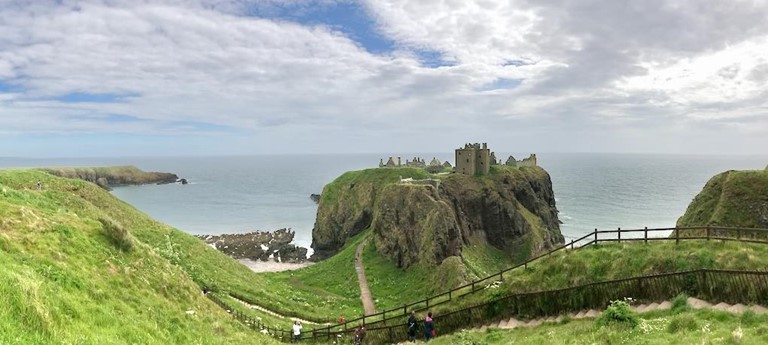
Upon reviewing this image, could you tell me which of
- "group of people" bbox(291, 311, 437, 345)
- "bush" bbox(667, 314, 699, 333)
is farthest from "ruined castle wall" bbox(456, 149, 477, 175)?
"bush" bbox(667, 314, 699, 333)

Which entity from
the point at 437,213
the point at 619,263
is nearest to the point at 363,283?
the point at 437,213

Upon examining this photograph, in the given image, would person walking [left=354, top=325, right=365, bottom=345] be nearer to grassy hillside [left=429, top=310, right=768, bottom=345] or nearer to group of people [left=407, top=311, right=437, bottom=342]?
group of people [left=407, top=311, right=437, bottom=342]

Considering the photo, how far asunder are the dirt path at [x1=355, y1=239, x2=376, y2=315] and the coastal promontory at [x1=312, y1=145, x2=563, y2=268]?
366 cm

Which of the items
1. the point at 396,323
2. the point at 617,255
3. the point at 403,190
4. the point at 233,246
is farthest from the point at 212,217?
the point at 617,255

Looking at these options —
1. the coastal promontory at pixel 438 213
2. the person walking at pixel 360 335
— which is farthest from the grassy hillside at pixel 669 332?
the coastal promontory at pixel 438 213

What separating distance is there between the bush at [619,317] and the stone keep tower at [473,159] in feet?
245

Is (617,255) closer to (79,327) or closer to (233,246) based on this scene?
(79,327)

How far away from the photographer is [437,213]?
71312 millimetres

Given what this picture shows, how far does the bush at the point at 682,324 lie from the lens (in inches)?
677

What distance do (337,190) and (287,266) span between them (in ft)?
85.7

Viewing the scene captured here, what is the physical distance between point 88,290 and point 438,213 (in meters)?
56.8

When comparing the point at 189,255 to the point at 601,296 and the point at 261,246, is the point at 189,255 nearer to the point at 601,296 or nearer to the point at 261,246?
the point at 601,296

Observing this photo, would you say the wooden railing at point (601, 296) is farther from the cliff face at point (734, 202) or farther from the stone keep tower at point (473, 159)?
the stone keep tower at point (473, 159)

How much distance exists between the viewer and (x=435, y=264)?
66.5 meters
